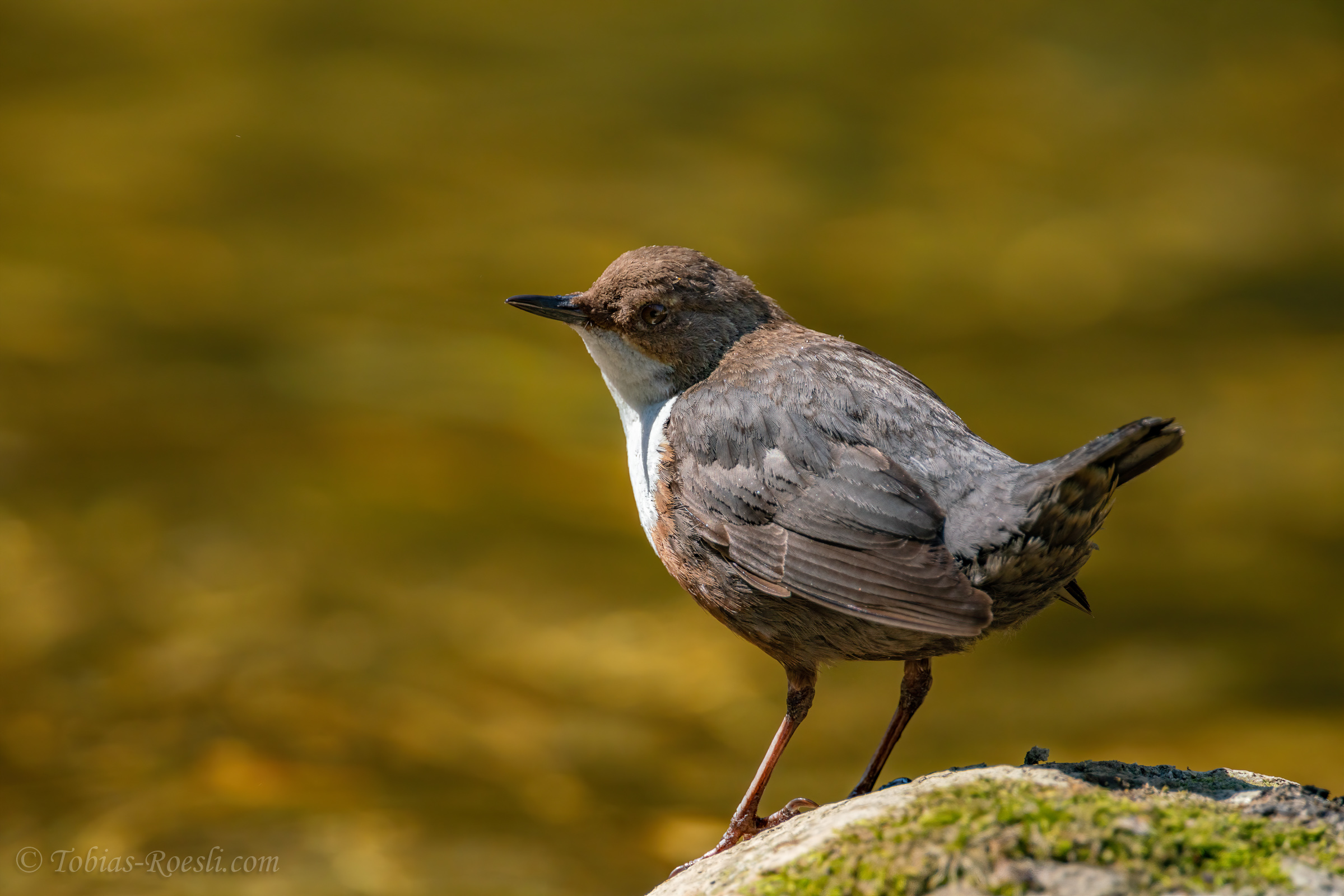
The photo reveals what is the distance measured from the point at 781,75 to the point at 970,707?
16.2 feet

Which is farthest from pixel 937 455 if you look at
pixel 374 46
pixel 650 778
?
pixel 374 46

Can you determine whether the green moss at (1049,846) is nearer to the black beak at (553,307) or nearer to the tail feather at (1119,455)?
the tail feather at (1119,455)

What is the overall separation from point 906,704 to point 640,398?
4.44 ft

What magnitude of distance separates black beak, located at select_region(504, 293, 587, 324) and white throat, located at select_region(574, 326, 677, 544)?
0.08 meters

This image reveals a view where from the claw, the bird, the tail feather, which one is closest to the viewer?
the tail feather

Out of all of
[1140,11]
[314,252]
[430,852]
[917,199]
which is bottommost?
[430,852]

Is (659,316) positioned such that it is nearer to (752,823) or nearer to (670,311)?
(670,311)

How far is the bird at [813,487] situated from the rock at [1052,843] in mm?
490

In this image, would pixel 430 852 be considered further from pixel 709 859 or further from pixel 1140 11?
pixel 1140 11

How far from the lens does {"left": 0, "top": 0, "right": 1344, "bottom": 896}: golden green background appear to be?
6.32 meters

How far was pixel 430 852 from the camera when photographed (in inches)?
226

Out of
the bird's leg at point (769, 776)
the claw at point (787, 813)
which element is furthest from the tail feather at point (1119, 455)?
the claw at point (787, 813)

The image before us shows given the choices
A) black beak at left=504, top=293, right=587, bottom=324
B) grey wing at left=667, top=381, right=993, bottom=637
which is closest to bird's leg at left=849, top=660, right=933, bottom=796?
grey wing at left=667, top=381, right=993, bottom=637

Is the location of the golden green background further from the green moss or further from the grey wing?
the green moss
